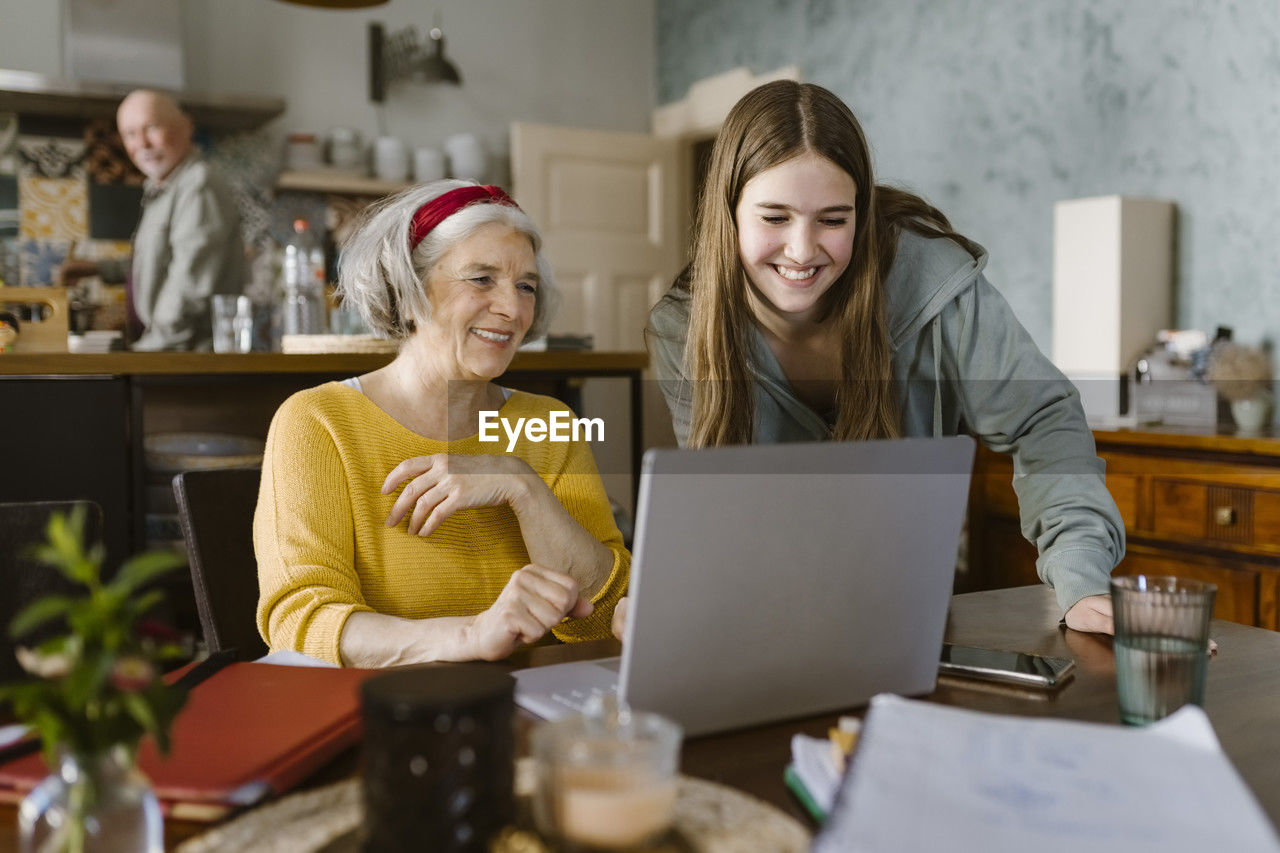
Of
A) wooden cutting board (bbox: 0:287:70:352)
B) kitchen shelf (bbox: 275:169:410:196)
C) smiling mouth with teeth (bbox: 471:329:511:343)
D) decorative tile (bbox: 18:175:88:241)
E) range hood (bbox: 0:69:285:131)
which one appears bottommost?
smiling mouth with teeth (bbox: 471:329:511:343)

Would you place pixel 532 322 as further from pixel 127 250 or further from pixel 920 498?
pixel 127 250

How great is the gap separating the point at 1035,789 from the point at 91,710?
0.50 metres

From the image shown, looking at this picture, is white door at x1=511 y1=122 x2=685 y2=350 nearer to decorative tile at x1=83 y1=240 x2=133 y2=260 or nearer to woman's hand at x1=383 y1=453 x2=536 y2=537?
decorative tile at x1=83 y1=240 x2=133 y2=260

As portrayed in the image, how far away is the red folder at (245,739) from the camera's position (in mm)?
665

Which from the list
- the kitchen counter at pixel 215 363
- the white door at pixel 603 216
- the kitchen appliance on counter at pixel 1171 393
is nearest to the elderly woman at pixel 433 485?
the kitchen counter at pixel 215 363

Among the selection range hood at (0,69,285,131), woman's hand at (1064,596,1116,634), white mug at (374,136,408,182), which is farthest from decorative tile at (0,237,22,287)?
woman's hand at (1064,596,1116,634)

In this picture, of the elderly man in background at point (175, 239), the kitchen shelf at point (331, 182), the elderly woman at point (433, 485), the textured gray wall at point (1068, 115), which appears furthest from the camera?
the kitchen shelf at point (331, 182)

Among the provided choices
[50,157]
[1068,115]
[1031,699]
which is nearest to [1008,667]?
[1031,699]

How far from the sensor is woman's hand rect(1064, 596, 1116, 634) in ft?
3.74

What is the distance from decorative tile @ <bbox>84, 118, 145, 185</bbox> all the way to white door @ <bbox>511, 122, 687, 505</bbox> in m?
1.56

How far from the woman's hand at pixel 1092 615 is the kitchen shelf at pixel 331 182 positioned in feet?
12.6

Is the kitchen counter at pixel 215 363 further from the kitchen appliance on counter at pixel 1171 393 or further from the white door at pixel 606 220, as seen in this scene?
the white door at pixel 606 220

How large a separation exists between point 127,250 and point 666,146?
7.79 feet

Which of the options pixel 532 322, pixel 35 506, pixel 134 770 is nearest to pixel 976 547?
pixel 532 322
